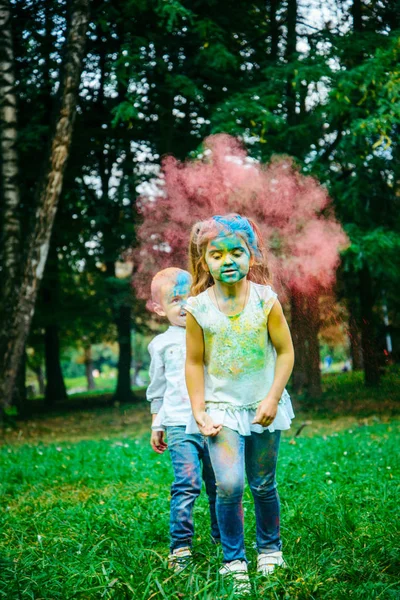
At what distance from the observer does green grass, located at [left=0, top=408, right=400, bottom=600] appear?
2.71 metres

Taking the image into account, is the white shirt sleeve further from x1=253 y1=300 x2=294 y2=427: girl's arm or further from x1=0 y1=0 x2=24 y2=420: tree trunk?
x1=0 y1=0 x2=24 y2=420: tree trunk

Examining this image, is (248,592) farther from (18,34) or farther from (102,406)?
(102,406)

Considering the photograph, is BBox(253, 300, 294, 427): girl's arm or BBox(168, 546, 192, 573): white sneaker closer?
BBox(253, 300, 294, 427): girl's arm

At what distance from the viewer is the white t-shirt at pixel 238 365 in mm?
2920

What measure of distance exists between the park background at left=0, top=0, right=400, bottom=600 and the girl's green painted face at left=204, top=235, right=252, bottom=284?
1.26 meters

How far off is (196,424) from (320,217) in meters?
8.82

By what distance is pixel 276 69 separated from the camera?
11500 millimetres

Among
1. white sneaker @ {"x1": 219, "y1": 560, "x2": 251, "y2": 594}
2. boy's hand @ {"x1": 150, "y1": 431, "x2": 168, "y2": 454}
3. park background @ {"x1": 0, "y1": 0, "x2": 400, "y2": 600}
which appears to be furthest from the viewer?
boy's hand @ {"x1": 150, "y1": 431, "x2": 168, "y2": 454}

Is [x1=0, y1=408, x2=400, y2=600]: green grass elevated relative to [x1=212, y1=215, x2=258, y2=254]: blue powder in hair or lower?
lower

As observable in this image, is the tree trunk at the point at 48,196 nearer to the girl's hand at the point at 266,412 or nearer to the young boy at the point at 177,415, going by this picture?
the young boy at the point at 177,415

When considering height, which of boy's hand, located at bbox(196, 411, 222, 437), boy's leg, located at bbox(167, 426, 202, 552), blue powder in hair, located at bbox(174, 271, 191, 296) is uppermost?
blue powder in hair, located at bbox(174, 271, 191, 296)

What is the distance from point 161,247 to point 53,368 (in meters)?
11.1

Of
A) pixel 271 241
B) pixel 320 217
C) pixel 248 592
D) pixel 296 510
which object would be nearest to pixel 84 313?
pixel 320 217

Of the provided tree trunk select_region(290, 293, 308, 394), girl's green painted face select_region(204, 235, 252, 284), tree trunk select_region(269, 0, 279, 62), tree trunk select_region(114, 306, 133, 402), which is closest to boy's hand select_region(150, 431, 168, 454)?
girl's green painted face select_region(204, 235, 252, 284)
